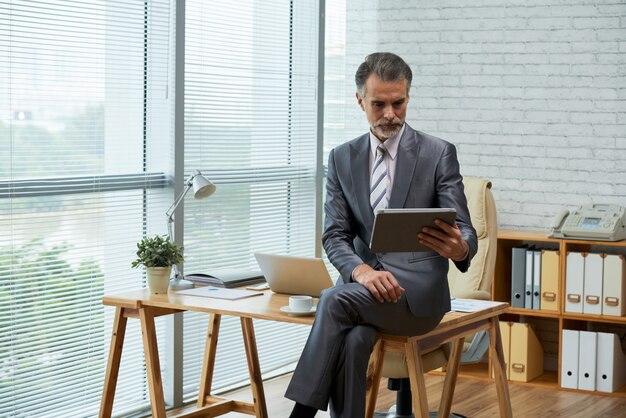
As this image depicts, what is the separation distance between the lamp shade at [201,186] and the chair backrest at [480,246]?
1327 mm

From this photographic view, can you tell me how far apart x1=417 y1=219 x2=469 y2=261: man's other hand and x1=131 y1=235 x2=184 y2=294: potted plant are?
109cm

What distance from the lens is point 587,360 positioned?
17.1ft

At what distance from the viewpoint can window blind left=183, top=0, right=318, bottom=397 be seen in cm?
480

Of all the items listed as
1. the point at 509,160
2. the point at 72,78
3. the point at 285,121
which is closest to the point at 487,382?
the point at 509,160

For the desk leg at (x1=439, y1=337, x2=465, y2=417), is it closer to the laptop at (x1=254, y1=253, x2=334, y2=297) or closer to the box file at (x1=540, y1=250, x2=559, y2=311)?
the laptop at (x1=254, y1=253, x2=334, y2=297)

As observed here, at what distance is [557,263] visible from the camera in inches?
208

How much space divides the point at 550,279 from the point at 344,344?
8.09 feet

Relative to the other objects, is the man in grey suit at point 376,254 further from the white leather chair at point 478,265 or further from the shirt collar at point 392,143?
the white leather chair at point 478,265

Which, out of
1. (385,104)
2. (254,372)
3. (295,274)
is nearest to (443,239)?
(385,104)

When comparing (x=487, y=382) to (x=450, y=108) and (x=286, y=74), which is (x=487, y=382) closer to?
(x=450, y=108)

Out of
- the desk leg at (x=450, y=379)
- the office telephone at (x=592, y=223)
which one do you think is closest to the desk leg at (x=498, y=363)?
the desk leg at (x=450, y=379)

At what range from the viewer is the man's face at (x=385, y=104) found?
330 cm

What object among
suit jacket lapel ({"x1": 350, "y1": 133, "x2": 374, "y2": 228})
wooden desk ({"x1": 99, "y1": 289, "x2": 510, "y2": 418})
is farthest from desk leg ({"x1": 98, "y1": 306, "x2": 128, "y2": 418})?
suit jacket lapel ({"x1": 350, "y1": 133, "x2": 374, "y2": 228})

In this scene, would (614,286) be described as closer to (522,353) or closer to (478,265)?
(522,353)
